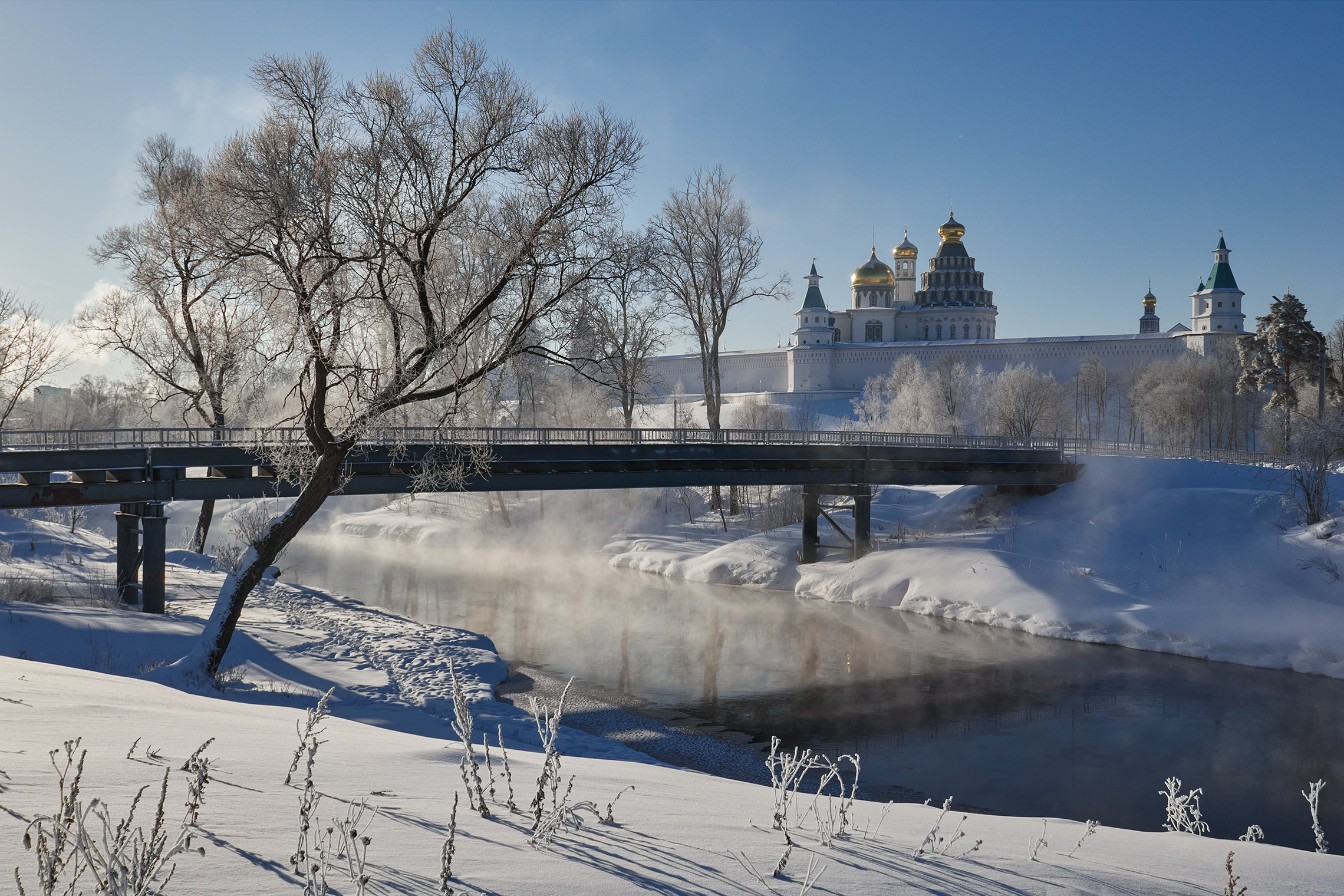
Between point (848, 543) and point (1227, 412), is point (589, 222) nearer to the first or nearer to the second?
point (848, 543)

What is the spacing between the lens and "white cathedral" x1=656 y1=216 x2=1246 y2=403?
323ft

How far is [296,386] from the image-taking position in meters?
14.0

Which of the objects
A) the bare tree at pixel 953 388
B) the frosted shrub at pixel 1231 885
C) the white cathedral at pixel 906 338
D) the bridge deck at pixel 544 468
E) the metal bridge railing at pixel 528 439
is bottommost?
the frosted shrub at pixel 1231 885

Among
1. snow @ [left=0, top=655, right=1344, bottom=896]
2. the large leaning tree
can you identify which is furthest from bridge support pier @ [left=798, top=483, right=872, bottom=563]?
snow @ [left=0, top=655, right=1344, bottom=896]

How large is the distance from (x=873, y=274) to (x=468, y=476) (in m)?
101

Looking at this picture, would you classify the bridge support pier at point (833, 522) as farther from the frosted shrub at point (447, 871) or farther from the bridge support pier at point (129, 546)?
the frosted shrub at point (447, 871)

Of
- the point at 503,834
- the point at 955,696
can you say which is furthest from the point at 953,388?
the point at 503,834

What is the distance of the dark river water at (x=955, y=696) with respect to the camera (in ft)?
41.8

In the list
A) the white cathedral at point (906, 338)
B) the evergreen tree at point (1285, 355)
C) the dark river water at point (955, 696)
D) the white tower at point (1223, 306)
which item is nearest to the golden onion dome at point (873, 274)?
the white cathedral at point (906, 338)

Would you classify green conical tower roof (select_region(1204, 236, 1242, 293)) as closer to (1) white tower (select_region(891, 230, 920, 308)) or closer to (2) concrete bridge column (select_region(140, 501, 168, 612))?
(1) white tower (select_region(891, 230, 920, 308))

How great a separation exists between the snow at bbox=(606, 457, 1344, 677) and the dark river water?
3.47ft

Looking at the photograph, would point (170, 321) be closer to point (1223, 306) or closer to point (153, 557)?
point (153, 557)

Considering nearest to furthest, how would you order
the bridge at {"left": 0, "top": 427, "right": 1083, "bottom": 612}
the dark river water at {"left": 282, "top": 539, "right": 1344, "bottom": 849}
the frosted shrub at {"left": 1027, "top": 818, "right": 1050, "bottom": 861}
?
the frosted shrub at {"left": 1027, "top": 818, "right": 1050, "bottom": 861}
the dark river water at {"left": 282, "top": 539, "right": 1344, "bottom": 849}
the bridge at {"left": 0, "top": 427, "right": 1083, "bottom": 612}

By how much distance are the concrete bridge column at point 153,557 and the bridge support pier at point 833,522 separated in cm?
2083
